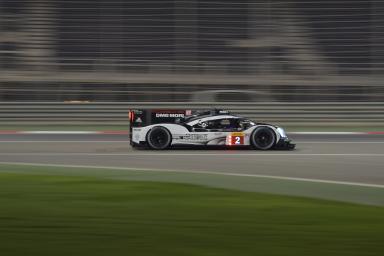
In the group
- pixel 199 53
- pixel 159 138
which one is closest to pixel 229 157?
pixel 159 138

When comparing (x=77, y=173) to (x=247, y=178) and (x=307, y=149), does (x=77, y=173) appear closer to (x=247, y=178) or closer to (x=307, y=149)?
(x=247, y=178)

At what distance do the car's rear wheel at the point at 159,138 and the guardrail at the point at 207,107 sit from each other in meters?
6.43

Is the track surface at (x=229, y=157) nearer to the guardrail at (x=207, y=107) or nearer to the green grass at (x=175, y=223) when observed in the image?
the green grass at (x=175, y=223)

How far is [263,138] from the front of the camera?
1345cm

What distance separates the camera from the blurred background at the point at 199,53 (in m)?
20.3

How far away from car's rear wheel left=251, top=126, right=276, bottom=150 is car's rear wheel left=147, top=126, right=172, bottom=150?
1750mm

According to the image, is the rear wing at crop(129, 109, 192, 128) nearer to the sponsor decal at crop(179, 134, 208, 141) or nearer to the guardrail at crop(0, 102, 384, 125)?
the sponsor decal at crop(179, 134, 208, 141)

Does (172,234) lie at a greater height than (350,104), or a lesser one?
lesser

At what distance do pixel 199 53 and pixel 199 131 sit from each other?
8213 millimetres

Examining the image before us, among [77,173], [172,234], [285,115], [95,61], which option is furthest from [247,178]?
[95,61]

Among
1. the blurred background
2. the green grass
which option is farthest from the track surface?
the blurred background

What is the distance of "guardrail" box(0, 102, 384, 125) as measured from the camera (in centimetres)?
1991

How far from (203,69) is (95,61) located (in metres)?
3.51

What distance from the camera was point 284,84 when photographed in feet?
67.8
